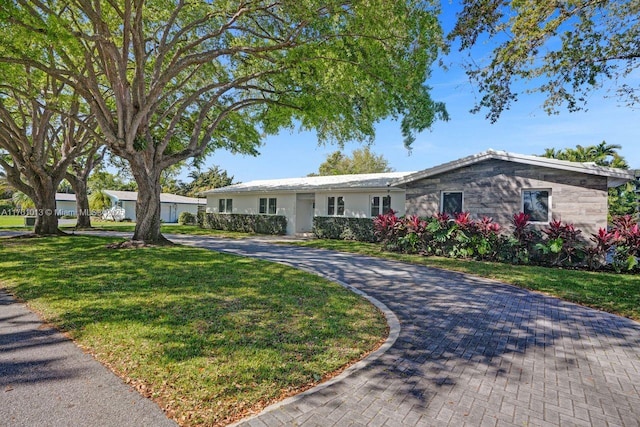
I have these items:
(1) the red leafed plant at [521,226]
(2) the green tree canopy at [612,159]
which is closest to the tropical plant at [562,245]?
(1) the red leafed plant at [521,226]

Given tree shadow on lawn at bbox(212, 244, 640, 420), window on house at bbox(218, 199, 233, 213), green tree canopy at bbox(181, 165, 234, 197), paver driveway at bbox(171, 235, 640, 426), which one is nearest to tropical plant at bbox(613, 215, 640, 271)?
tree shadow on lawn at bbox(212, 244, 640, 420)

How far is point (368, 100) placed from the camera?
11117 millimetres

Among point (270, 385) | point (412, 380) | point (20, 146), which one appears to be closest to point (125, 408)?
point (270, 385)

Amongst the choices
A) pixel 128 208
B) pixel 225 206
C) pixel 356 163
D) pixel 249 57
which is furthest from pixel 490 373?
pixel 356 163

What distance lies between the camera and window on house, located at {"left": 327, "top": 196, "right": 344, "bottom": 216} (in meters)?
19.3

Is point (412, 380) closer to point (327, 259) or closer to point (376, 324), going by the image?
point (376, 324)

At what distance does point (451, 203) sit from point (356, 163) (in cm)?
3465

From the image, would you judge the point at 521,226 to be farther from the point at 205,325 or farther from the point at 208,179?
the point at 208,179

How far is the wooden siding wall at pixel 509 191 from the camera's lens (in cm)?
1118

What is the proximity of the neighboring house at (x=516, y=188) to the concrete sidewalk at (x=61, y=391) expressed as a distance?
42.6ft

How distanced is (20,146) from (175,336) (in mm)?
18077

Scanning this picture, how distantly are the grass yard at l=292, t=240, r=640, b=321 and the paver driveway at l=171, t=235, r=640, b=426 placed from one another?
734 millimetres

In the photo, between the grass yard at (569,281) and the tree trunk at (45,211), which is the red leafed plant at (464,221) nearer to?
the grass yard at (569,281)

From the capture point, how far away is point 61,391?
9.93ft
